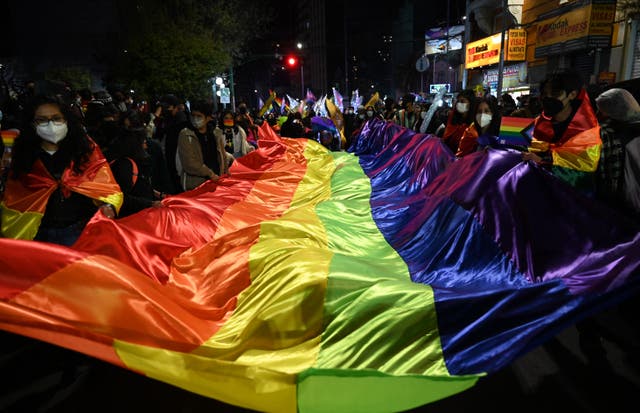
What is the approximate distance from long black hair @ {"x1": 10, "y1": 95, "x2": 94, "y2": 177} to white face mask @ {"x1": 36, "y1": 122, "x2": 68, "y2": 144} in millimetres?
38

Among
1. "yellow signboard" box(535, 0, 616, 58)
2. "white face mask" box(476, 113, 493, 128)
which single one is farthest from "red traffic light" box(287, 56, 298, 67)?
"white face mask" box(476, 113, 493, 128)

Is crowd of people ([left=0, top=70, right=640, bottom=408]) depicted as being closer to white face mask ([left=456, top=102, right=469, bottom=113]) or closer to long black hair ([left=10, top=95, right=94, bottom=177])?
long black hair ([left=10, top=95, right=94, bottom=177])

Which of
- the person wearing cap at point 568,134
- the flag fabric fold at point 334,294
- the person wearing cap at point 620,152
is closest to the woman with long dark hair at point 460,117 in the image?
the person wearing cap at point 568,134

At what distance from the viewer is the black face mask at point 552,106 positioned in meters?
3.89

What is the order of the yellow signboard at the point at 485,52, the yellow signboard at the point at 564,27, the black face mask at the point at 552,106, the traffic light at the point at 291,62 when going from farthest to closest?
the yellow signboard at the point at 485,52 → the traffic light at the point at 291,62 → the yellow signboard at the point at 564,27 → the black face mask at the point at 552,106

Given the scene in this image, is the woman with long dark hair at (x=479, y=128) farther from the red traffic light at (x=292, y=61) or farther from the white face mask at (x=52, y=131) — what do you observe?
the red traffic light at (x=292, y=61)

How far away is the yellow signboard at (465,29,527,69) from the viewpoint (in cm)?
2152

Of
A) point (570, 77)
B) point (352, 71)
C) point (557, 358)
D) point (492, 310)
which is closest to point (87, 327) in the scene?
point (492, 310)

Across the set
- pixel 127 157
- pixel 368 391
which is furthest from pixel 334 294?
pixel 127 157

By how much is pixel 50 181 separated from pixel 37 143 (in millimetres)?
267

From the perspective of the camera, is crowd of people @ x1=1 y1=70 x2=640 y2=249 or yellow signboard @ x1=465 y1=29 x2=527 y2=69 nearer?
crowd of people @ x1=1 y1=70 x2=640 y2=249

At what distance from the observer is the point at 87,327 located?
2.20m

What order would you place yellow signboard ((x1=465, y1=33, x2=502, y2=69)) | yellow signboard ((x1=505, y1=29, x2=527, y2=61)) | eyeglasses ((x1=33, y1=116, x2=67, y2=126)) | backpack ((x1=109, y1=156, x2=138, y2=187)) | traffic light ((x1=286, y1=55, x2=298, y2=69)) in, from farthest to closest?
yellow signboard ((x1=465, y1=33, x2=502, y2=69)) → yellow signboard ((x1=505, y1=29, x2=527, y2=61)) → traffic light ((x1=286, y1=55, x2=298, y2=69)) → backpack ((x1=109, y1=156, x2=138, y2=187)) → eyeglasses ((x1=33, y1=116, x2=67, y2=126))

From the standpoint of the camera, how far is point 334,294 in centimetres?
256
